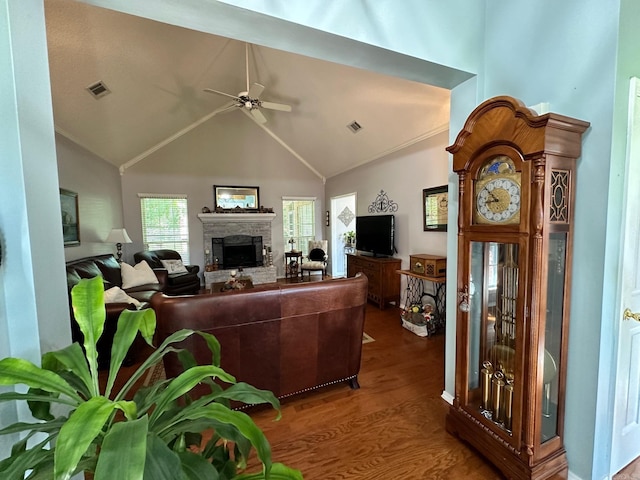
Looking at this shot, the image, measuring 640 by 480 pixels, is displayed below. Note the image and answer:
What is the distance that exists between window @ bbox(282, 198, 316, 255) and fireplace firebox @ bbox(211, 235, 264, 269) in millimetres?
797

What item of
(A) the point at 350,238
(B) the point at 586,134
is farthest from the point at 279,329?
(A) the point at 350,238

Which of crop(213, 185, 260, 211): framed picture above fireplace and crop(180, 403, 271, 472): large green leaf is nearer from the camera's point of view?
crop(180, 403, 271, 472): large green leaf

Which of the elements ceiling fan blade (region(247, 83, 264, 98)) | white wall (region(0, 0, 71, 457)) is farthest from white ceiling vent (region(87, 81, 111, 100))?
white wall (region(0, 0, 71, 457))

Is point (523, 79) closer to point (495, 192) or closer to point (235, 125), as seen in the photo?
point (495, 192)

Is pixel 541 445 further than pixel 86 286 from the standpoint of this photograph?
Yes

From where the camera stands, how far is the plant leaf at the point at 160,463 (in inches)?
21.2

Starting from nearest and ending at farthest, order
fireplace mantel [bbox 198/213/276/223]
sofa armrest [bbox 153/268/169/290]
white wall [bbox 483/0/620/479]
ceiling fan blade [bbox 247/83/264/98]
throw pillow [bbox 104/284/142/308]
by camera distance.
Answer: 1. white wall [bbox 483/0/620/479]
2. throw pillow [bbox 104/284/142/308]
3. ceiling fan blade [bbox 247/83/264/98]
4. sofa armrest [bbox 153/268/169/290]
5. fireplace mantel [bbox 198/213/276/223]

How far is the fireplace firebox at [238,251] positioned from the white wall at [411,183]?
284 cm

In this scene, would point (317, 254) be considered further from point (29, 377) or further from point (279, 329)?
point (29, 377)

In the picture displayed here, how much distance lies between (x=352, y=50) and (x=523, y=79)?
3.24ft

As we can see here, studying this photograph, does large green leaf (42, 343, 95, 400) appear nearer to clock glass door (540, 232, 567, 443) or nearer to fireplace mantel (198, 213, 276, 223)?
clock glass door (540, 232, 567, 443)

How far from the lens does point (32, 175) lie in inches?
39.9

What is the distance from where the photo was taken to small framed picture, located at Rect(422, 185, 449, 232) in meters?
3.78

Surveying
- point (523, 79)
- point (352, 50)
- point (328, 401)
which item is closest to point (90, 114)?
point (352, 50)
